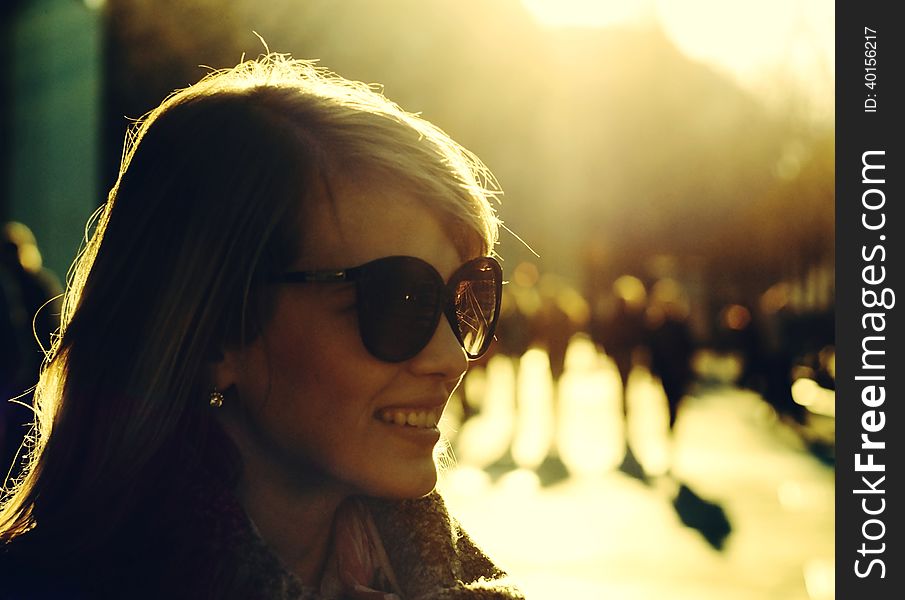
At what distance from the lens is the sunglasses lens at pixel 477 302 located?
1.91 m

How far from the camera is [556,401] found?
62.2ft

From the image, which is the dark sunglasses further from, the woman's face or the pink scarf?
the pink scarf

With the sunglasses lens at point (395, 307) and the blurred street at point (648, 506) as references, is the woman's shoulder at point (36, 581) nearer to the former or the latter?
the sunglasses lens at point (395, 307)

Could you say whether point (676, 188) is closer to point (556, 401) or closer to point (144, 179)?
Result: point (556, 401)

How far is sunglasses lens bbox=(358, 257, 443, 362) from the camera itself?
1.76 metres

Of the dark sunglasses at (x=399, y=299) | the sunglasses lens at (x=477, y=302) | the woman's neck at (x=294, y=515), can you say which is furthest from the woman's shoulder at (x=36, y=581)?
the sunglasses lens at (x=477, y=302)

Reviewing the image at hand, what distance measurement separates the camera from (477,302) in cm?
197

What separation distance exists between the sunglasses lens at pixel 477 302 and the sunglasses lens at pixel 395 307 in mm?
80

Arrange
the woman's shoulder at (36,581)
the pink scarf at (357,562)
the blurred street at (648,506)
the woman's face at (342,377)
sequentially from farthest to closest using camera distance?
the blurred street at (648,506) < the pink scarf at (357,562) < the woman's face at (342,377) < the woman's shoulder at (36,581)

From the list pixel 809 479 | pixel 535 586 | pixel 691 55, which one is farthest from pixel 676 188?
pixel 535 586

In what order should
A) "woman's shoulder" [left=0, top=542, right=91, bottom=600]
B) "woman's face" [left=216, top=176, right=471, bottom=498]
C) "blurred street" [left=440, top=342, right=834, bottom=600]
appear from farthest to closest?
1. "blurred street" [left=440, top=342, right=834, bottom=600]
2. "woman's face" [left=216, top=176, right=471, bottom=498]
3. "woman's shoulder" [left=0, top=542, right=91, bottom=600]

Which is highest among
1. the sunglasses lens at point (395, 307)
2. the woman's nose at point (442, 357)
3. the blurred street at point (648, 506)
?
the sunglasses lens at point (395, 307)

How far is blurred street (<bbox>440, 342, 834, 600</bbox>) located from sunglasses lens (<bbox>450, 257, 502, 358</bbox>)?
0.37m

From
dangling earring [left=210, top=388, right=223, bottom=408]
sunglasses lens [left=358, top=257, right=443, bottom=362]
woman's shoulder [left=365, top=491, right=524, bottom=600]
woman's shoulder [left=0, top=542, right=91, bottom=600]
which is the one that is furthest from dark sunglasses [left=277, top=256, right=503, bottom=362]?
woman's shoulder [left=0, top=542, right=91, bottom=600]
